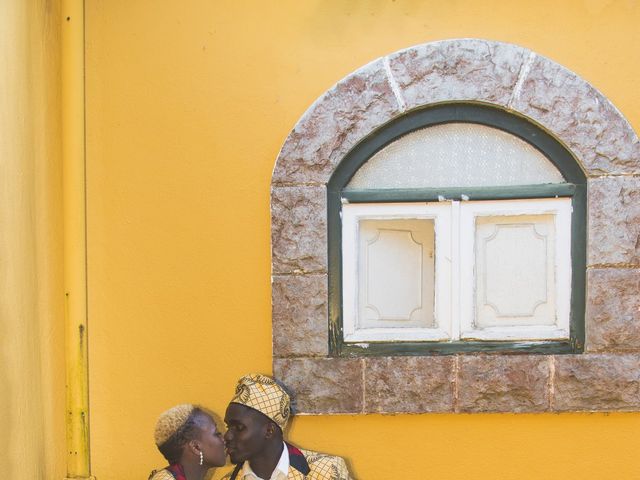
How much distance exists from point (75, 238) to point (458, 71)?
1.97 meters

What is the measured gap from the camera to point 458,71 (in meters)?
3.45

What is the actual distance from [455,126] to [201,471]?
197cm

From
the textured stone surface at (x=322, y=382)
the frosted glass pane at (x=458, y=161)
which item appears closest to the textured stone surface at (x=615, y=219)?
the frosted glass pane at (x=458, y=161)

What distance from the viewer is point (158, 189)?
359cm

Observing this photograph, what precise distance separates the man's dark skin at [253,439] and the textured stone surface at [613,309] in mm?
1545

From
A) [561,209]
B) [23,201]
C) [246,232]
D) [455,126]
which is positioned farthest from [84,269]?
[561,209]

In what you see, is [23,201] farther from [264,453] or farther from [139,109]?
[264,453]

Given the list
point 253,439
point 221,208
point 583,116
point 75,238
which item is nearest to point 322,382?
point 253,439

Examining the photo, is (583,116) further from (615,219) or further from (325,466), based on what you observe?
(325,466)

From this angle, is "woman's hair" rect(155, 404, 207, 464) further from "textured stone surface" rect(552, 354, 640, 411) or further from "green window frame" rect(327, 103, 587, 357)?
"textured stone surface" rect(552, 354, 640, 411)

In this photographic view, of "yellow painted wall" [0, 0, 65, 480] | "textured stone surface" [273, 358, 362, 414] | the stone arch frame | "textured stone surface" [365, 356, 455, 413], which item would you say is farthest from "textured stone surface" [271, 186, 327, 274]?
"yellow painted wall" [0, 0, 65, 480]

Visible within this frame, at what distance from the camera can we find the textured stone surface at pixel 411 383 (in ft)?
11.5

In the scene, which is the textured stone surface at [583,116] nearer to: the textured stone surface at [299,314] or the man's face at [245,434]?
the textured stone surface at [299,314]

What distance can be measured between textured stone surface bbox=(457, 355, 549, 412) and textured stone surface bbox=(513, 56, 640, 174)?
959mm
